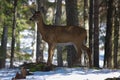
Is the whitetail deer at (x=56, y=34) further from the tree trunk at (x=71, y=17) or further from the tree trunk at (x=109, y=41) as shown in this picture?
the tree trunk at (x=71, y=17)

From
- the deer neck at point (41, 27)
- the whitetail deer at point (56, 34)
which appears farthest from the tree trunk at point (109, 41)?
the deer neck at point (41, 27)

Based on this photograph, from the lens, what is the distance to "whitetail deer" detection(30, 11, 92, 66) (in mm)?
11758

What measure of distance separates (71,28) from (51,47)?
3.65 feet

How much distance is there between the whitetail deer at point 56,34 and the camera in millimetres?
11758

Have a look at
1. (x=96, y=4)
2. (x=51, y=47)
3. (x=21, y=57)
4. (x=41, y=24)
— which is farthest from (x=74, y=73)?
(x=21, y=57)

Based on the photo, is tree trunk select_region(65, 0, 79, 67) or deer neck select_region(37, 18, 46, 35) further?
tree trunk select_region(65, 0, 79, 67)

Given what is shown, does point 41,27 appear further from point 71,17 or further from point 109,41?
point 71,17

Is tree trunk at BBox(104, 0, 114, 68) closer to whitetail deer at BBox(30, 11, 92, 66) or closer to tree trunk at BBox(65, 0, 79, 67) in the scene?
tree trunk at BBox(65, 0, 79, 67)

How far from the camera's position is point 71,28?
12.3 meters

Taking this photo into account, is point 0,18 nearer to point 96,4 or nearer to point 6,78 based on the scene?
point 96,4

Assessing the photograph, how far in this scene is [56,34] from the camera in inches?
470

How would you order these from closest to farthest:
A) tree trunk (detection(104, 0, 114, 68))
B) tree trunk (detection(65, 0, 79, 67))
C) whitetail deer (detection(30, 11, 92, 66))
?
whitetail deer (detection(30, 11, 92, 66)) < tree trunk (detection(104, 0, 114, 68)) < tree trunk (detection(65, 0, 79, 67))

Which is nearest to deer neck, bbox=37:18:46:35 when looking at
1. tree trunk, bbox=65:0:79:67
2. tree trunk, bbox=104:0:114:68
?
tree trunk, bbox=104:0:114:68

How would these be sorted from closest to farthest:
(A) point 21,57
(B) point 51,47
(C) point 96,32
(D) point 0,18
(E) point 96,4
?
(B) point 51,47 < (C) point 96,32 < (E) point 96,4 < (D) point 0,18 < (A) point 21,57
